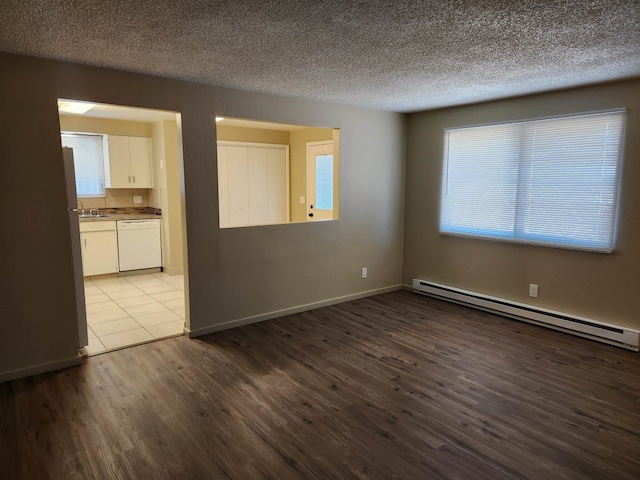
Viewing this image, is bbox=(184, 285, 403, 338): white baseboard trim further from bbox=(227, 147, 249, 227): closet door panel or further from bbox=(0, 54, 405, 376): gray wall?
bbox=(227, 147, 249, 227): closet door panel

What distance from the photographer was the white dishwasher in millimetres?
6227

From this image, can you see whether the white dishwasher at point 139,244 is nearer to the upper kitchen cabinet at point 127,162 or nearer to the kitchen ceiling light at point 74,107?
the upper kitchen cabinet at point 127,162

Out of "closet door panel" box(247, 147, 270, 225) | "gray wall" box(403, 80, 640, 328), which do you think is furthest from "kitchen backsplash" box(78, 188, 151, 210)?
"gray wall" box(403, 80, 640, 328)

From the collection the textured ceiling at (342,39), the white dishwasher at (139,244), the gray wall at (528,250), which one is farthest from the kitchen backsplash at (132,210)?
the gray wall at (528,250)

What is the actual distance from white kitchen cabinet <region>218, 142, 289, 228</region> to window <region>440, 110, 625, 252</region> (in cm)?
325

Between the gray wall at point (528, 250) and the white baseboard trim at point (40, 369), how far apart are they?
13.2 ft

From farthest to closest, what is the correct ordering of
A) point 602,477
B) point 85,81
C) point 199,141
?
point 199,141
point 85,81
point 602,477

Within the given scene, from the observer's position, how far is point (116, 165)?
6.31 meters

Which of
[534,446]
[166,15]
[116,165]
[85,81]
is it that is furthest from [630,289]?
[116,165]

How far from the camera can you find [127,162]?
21.0 ft

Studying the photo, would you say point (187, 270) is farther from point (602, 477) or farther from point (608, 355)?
point (608, 355)

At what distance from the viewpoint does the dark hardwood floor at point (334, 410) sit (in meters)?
2.20

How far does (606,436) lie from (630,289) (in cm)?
182

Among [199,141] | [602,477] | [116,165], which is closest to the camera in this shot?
[602,477]
